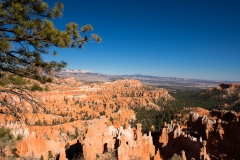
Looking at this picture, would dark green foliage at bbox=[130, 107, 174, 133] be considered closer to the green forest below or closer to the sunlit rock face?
the green forest below

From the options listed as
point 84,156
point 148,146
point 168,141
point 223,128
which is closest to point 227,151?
point 223,128

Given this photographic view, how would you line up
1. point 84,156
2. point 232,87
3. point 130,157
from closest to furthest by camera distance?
point 130,157 < point 84,156 < point 232,87

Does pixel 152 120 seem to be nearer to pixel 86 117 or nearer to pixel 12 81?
pixel 86 117

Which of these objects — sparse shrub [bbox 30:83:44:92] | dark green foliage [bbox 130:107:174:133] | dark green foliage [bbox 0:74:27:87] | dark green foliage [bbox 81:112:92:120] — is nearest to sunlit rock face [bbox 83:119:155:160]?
sparse shrub [bbox 30:83:44:92]

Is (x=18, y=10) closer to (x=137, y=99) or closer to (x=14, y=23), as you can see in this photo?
(x=14, y=23)

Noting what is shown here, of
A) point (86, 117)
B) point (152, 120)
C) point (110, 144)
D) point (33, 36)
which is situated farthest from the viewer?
point (86, 117)

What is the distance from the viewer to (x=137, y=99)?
94062 millimetres

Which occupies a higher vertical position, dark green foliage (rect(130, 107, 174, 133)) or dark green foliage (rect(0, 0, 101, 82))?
dark green foliage (rect(0, 0, 101, 82))

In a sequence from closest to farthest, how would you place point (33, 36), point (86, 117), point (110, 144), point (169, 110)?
point (33, 36)
point (110, 144)
point (86, 117)
point (169, 110)

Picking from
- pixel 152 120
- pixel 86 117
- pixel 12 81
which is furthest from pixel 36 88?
pixel 152 120

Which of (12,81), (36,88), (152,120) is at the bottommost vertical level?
(152,120)

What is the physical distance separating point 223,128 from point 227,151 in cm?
408

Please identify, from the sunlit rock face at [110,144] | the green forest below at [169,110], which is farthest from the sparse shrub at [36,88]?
the green forest below at [169,110]

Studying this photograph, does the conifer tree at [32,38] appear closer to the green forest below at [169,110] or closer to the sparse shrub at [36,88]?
the sparse shrub at [36,88]
